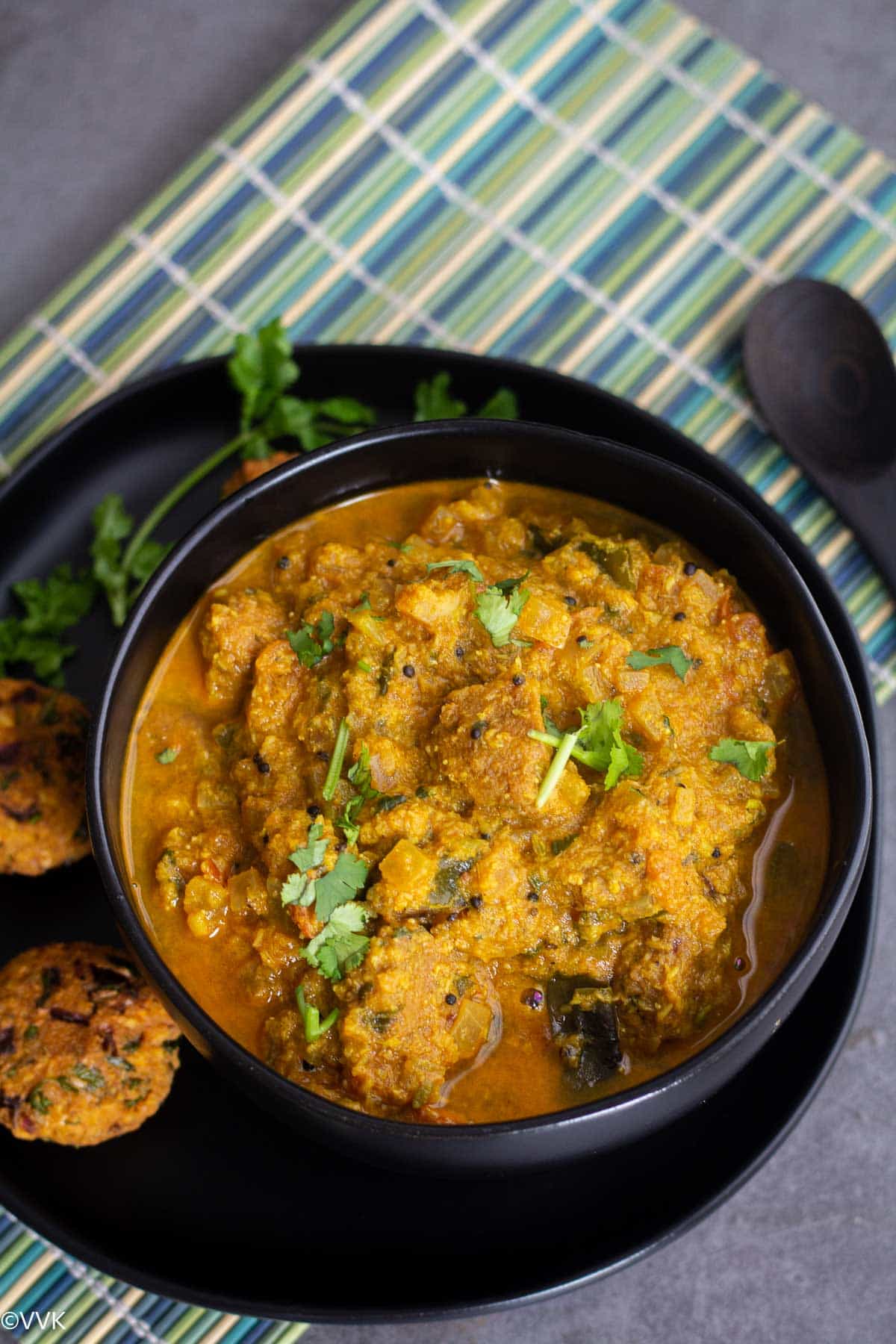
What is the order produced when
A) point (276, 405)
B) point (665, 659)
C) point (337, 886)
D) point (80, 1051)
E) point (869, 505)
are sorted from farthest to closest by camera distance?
1. point (869, 505)
2. point (276, 405)
3. point (80, 1051)
4. point (665, 659)
5. point (337, 886)

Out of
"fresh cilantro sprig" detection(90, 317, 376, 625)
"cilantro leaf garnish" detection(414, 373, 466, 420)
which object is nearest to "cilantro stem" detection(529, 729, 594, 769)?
"cilantro leaf garnish" detection(414, 373, 466, 420)

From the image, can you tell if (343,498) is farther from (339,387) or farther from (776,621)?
(776,621)

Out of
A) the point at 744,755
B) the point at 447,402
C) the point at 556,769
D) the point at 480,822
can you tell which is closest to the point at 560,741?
the point at 556,769

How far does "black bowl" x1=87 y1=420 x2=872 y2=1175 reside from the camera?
2990 mm

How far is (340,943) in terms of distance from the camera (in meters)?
3.16

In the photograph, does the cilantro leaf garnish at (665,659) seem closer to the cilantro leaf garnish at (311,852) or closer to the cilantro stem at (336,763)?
the cilantro stem at (336,763)

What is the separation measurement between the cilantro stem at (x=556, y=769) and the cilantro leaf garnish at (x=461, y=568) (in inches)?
21.0

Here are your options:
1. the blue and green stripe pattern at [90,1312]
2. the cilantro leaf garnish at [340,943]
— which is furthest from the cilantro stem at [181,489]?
the blue and green stripe pattern at [90,1312]

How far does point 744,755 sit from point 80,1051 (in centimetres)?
207

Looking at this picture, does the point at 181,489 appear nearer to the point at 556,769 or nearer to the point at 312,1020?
the point at 556,769

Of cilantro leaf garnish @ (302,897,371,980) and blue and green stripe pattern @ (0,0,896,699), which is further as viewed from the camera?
blue and green stripe pattern @ (0,0,896,699)

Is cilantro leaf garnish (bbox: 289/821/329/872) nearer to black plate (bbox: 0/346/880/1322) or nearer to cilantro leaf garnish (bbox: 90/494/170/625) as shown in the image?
black plate (bbox: 0/346/880/1322)

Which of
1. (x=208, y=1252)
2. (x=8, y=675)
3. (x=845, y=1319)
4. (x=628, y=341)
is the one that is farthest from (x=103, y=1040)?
(x=628, y=341)

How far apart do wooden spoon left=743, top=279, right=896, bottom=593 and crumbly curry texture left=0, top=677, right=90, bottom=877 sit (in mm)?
2727
